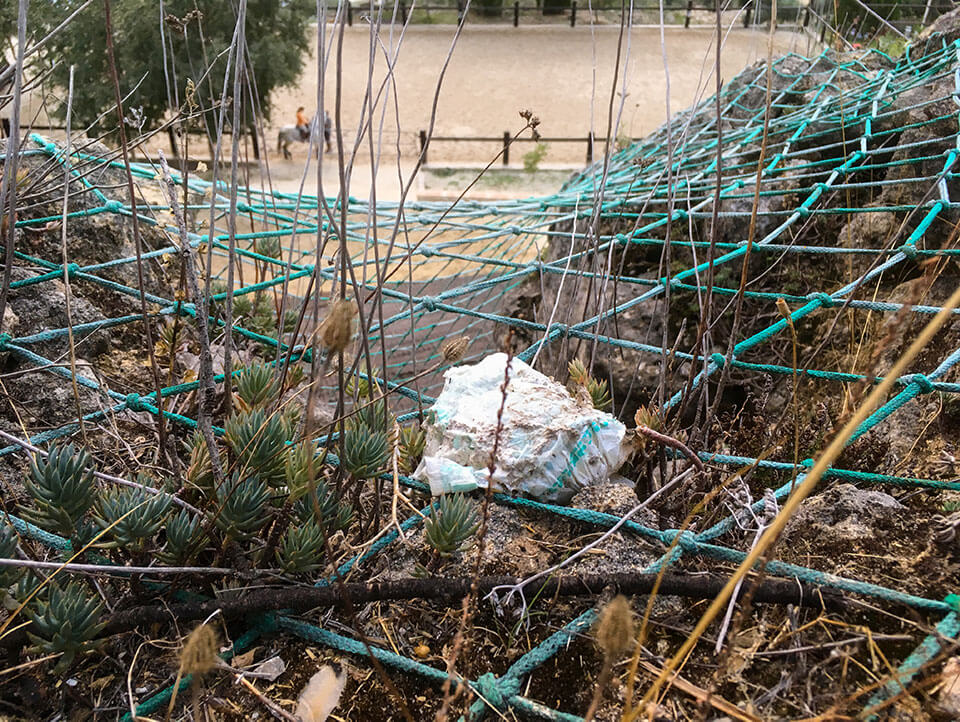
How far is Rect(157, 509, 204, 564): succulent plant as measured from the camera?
Answer: 2.80ft

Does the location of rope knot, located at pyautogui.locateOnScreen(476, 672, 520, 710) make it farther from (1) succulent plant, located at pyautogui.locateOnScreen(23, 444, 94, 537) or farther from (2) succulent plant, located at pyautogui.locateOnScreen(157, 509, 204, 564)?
(1) succulent plant, located at pyautogui.locateOnScreen(23, 444, 94, 537)

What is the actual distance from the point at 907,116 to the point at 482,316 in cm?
177

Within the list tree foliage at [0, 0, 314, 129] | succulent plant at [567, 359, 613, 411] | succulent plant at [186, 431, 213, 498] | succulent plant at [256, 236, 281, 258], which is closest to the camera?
succulent plant at [186, 431, 213, 498]

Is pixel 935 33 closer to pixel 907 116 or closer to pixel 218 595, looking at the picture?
pixel 907 116

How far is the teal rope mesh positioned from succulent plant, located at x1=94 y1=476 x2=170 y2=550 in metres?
0.16

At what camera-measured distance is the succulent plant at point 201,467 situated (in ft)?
3.13

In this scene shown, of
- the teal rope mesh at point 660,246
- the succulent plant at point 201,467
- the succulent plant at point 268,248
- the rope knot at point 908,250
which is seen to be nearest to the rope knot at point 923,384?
the teal rope mesh at point 660,246

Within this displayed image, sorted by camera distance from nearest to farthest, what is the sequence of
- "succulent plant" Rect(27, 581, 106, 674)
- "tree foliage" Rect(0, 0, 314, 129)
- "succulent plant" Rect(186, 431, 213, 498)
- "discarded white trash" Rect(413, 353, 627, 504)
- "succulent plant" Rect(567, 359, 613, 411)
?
"succulent plant" Rect(27, 581, 106, 674) → "succulent plant" Rect(186, 431, 213, 498) → "discarded white trash" Rect(413, 353, 627, 504) → "succulent plant" Rect(567, 359, 613, 411) → "tree foliage" Rect(0, 0, 314, 129)

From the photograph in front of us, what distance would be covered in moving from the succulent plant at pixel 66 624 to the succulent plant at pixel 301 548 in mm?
205

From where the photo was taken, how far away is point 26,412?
141cm

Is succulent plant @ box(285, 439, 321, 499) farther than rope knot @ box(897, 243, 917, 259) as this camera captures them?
No

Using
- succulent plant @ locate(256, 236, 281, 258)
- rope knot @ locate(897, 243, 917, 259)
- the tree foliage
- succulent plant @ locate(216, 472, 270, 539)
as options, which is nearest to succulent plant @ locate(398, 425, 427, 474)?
succulent plant @ locate(216, 472, 270, 539)

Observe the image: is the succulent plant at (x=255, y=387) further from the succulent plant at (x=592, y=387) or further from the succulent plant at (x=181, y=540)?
the succulent plant at (x=592, y=387)

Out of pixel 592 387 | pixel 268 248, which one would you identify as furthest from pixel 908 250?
pixel 268 248
